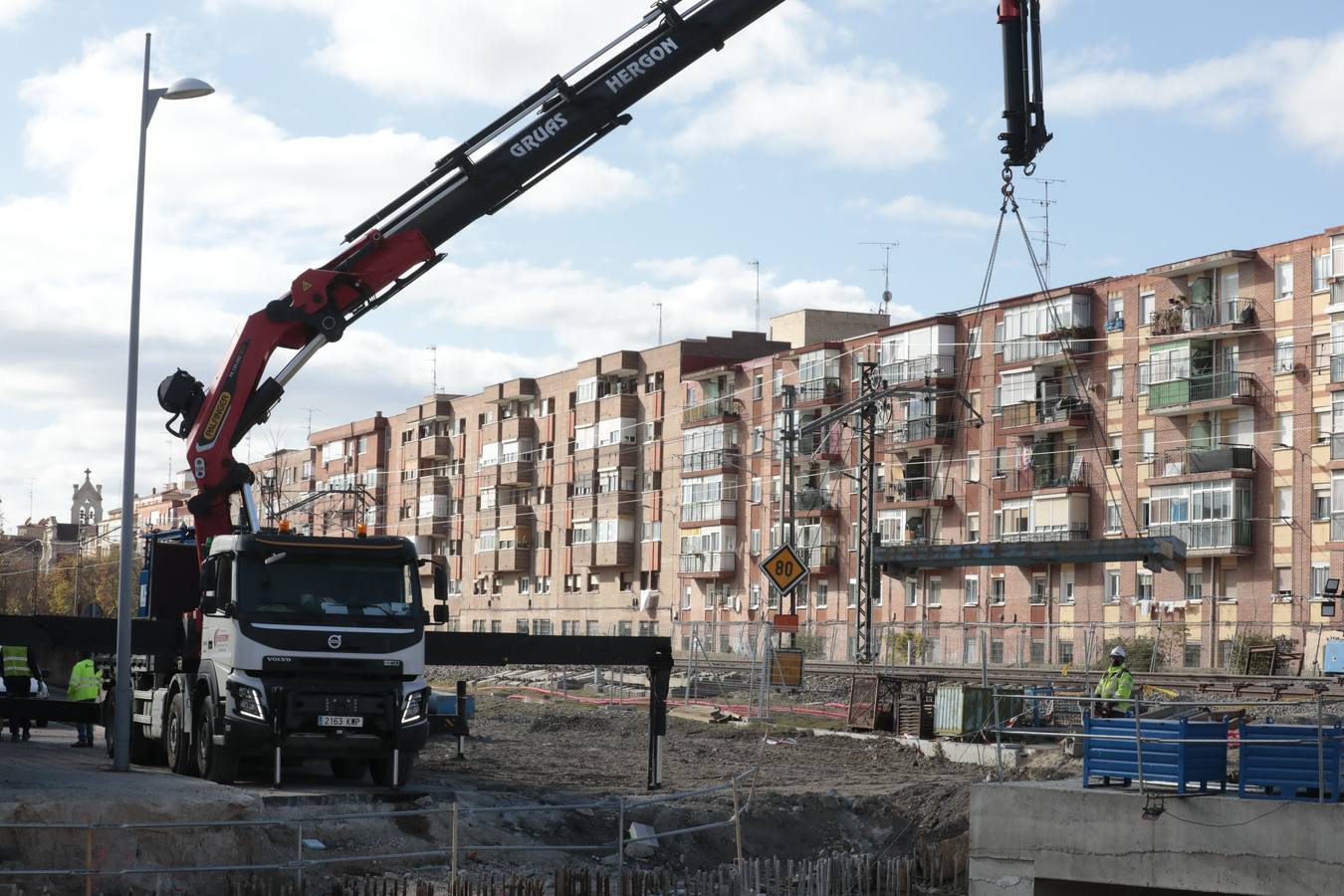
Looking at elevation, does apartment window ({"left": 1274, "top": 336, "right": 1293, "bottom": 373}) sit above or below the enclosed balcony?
below

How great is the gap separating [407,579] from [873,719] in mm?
17978

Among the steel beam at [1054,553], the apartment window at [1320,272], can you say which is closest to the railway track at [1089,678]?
the steel beam at [1054,553]

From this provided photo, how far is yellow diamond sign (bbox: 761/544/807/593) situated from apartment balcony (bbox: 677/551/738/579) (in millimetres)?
56670

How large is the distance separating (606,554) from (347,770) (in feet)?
237

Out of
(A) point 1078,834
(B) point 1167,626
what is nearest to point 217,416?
(A) point 1078,834

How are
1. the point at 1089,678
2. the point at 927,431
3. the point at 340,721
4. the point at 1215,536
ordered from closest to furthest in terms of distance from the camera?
the point at 340,721 → the point at 1089,678 → the point at 1215,536 → the point at 927,431

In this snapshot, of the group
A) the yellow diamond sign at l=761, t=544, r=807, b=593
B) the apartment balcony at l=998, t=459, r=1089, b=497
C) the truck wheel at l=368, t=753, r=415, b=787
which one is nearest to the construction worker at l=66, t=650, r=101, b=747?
the truck wheel at l=368, t=753, r=415, b=787

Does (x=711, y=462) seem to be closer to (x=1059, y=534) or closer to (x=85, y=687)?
(x=1059, y=534)

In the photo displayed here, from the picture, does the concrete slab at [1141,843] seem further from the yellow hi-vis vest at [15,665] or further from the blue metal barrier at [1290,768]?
the yellow hi-vis vest at [15,665]

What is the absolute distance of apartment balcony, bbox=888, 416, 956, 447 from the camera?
73.7 m

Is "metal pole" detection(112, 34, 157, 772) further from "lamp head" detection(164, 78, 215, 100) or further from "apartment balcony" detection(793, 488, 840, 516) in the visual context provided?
"apartment balcony" detection(793, 488, 840, 516)

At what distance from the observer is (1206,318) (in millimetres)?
62531

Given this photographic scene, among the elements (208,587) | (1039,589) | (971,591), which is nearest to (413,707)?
(208,587)

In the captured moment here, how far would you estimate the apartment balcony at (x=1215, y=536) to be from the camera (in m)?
60.3
